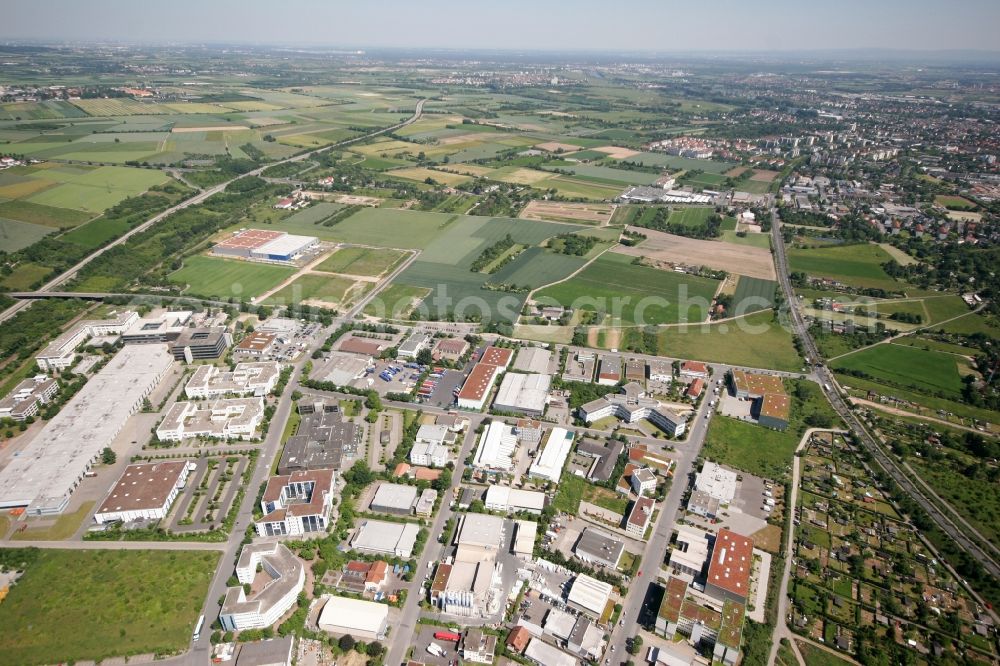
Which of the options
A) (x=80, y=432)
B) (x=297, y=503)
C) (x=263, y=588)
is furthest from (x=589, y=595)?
(x=80, y=432)

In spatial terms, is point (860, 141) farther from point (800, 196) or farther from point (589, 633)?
point (589, 633)

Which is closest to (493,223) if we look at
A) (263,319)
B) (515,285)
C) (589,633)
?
(515,285)

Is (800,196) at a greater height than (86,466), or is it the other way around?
(800,196)

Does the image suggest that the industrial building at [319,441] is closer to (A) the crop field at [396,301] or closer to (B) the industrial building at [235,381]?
(B) the industrial building at [235,381]

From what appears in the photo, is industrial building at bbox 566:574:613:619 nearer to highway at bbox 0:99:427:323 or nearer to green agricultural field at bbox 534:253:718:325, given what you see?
green agricultural field at bbox 534:253:718:325

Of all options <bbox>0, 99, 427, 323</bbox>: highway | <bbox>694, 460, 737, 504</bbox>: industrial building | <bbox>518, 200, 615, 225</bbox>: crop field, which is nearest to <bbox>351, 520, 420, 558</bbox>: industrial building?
<bbox>694, 460, 737, 504</bbox>: industrial building

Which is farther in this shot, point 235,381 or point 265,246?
point 265,246

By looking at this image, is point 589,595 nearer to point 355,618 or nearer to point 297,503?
point 355,618

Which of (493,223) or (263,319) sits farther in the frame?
(493,223)
